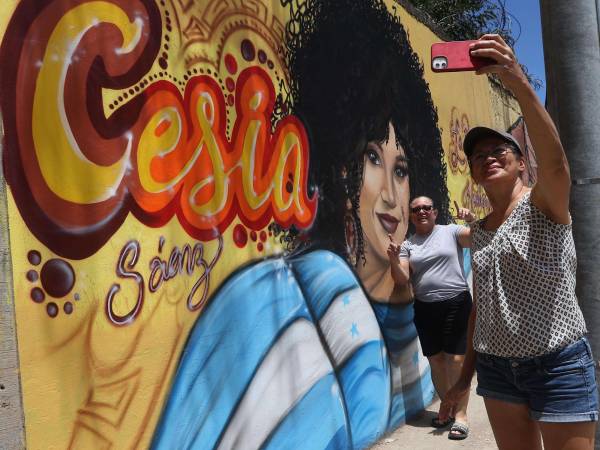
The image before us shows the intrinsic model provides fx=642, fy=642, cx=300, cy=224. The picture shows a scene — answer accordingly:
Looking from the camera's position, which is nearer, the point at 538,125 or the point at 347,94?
the point at 538,125

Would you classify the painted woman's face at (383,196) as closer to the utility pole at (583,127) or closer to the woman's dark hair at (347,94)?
the woman's dark hair at (347,94)

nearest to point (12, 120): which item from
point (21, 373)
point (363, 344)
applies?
point (21, 373)

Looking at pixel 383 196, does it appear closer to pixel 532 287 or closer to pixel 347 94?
pixel 347 94

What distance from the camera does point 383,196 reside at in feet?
16.5

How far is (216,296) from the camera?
3.11 metres

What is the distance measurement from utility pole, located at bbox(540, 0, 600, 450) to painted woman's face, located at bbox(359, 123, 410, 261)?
7.58 feet

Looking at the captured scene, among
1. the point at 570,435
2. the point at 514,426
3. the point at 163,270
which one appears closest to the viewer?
the point at 570,435

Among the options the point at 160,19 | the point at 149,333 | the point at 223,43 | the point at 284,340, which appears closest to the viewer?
the point at 149,333

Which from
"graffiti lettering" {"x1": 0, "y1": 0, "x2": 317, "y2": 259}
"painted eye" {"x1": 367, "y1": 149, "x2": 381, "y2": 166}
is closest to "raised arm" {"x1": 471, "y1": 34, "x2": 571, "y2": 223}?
"graffiti lettering" {"x1": 0, "y1": 0, "x2": 317, "y2": 259}

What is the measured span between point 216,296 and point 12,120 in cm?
127

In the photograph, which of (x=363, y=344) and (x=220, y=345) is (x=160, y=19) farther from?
(x=363, y=344)

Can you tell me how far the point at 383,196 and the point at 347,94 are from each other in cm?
90

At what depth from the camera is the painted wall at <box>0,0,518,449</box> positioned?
234 centimetres

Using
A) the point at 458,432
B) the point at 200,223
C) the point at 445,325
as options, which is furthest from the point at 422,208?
the point at 200,223
